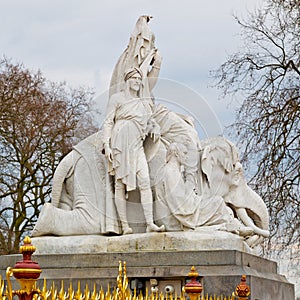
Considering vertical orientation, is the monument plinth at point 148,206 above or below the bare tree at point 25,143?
below

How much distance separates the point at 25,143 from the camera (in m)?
23.1

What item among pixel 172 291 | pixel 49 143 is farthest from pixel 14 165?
pixel 172 291

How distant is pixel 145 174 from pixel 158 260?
1206 mm

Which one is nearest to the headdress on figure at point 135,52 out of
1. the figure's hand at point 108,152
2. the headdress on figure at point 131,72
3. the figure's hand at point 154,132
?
the headdress on figure at point 131,72

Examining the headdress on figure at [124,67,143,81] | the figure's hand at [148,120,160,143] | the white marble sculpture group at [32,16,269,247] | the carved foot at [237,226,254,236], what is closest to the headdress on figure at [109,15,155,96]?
the white marble sculpture group at [32,16,269,247]

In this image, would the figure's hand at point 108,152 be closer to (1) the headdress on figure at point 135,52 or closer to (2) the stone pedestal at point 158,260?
(2) the stone pedestal at point 158,260

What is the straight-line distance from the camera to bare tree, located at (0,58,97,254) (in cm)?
2270

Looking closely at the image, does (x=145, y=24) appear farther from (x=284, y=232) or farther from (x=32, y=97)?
(x=32, y=97)

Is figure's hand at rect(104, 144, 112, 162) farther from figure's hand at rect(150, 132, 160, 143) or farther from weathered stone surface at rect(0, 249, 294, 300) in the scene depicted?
weathered stone surface at rect(0, 249, 294, 300)

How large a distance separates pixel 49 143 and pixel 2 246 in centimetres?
297

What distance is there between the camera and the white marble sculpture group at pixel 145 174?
11867 mm

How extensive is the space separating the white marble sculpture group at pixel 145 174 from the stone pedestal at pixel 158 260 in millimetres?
237

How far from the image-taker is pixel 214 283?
10.9 meters

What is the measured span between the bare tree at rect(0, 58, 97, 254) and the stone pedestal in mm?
10097
